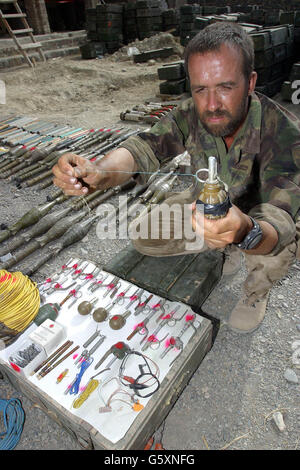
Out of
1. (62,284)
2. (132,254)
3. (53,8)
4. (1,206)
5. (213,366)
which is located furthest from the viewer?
(53,8)

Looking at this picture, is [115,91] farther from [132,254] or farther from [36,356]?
[36,356]

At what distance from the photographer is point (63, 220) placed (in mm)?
4656

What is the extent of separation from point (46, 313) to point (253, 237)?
2007 mm

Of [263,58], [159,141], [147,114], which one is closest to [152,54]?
[263,58]

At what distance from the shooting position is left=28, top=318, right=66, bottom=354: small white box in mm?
2506

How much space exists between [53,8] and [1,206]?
25.7 metres

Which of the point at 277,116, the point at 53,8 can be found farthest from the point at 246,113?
the point at 53,8

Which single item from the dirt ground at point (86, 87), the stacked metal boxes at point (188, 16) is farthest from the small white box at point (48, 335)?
the stacked metal boxes at point (188, 16)

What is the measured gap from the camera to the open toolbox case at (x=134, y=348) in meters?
2.11

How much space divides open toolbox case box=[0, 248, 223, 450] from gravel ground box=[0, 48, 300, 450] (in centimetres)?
16

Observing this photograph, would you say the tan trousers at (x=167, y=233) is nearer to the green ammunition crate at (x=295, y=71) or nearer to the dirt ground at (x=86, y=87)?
the dirt ground at (x=86, y=87)

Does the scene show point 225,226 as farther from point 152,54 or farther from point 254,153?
point 152,54

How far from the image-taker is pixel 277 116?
2.66 m

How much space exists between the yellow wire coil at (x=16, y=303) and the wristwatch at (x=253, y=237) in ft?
6.61
